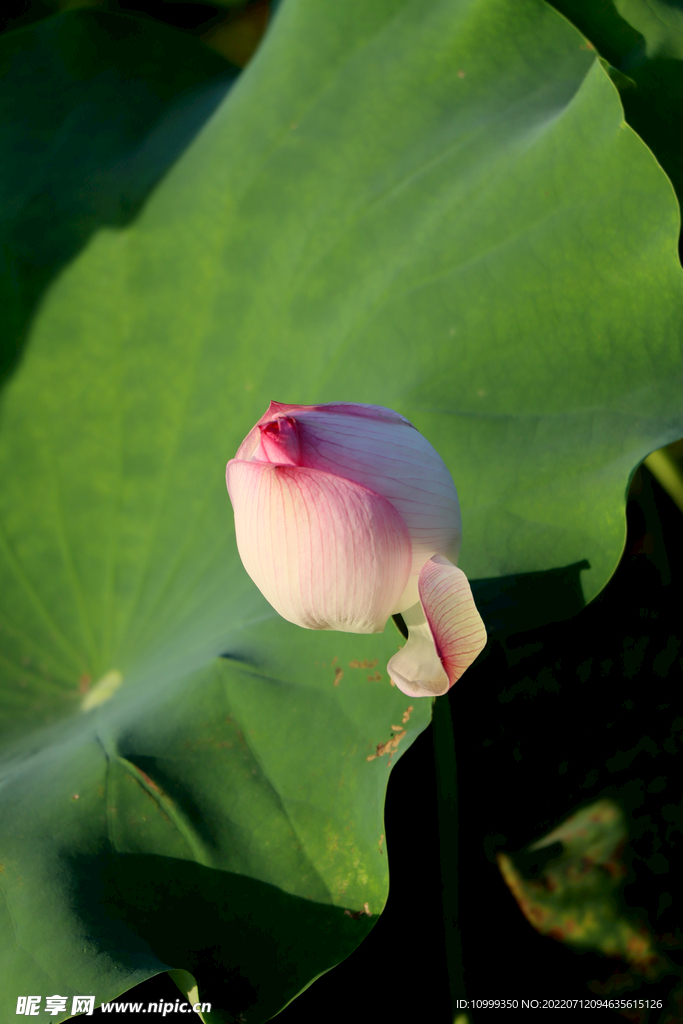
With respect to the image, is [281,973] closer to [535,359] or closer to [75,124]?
[535,359]

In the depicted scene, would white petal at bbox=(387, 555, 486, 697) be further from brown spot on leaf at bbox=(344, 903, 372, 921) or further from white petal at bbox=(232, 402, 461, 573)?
brown spot on leaf at bbox=(344, 903, 372, 921)

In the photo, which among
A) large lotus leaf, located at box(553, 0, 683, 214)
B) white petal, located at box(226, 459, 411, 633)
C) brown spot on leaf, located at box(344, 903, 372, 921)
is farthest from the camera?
large lotus leaf, located at box(553, 0, 683, 214)

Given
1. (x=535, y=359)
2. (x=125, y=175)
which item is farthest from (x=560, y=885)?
(x=125, y=175)

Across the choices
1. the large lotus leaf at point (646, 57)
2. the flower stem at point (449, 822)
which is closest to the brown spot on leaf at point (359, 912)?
the flower stem at point (449, 822)

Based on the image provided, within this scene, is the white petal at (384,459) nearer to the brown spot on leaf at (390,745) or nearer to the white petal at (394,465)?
the white petal at (394,465)

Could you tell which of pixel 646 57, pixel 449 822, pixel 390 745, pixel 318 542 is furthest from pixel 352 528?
pixel 646 57

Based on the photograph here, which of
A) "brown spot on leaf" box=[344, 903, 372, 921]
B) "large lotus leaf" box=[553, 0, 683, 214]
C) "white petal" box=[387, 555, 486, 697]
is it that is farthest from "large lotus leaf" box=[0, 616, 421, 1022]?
"large lotus leaf" box=[553, 0, 683, 214]

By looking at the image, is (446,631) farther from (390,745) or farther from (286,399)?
(286,399)
